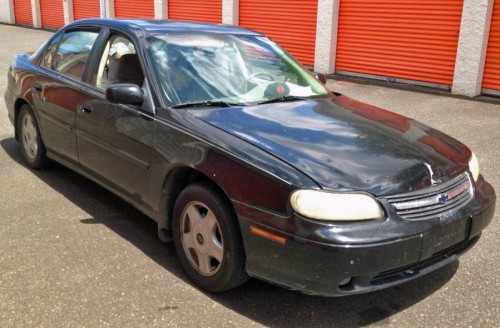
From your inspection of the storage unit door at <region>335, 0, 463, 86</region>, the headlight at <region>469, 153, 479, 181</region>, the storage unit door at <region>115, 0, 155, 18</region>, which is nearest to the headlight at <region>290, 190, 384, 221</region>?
the headlight at <region>469, 153, 479, 181</region>

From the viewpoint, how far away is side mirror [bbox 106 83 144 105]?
3.63 meters

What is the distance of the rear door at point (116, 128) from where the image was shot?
145 inches

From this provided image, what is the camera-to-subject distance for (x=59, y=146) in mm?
4809

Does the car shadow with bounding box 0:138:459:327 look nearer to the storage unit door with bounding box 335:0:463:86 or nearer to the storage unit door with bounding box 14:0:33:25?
the storage unit door with bounding box 335:0:463:86

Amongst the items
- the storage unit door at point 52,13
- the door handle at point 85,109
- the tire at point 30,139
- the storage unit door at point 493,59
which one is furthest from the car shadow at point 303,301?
the storage unit door at point 52,13

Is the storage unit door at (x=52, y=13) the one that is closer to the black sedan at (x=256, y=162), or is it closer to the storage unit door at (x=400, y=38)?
the storage unit door at (x=400, y=38)

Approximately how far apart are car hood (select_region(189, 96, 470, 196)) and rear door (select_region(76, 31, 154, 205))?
482 mm

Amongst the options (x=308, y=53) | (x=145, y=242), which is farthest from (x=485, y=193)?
(x=308, y=53)

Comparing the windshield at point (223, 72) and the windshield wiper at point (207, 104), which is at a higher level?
the windshield at point (223, 72)

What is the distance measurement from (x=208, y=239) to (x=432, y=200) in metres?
1.30

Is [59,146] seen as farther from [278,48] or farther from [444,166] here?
[444,166]

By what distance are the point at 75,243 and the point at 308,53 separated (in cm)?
1010

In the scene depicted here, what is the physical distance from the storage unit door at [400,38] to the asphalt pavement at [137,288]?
680 cm

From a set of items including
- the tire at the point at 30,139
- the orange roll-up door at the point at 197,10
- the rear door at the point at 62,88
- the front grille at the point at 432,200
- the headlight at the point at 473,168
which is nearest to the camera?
the front grille at the point at 432,200
